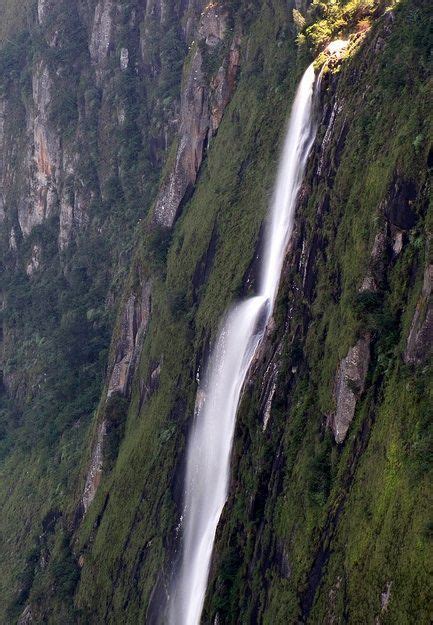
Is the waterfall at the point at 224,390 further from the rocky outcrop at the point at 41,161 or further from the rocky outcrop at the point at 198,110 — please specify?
the rocky outcrop at the point at 41,161

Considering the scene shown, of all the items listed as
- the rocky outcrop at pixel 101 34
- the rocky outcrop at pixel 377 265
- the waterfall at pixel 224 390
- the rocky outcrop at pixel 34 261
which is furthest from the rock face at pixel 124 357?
the rocky outcrop at pixel 101 34

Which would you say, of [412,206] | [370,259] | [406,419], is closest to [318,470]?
[406,419]

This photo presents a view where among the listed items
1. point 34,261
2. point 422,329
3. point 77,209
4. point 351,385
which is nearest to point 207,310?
point 351,385

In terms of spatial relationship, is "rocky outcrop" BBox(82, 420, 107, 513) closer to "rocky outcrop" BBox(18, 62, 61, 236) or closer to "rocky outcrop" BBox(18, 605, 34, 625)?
"rocky outcrop" BBox(18, 605, 34, 625)

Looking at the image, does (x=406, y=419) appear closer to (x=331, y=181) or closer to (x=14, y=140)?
(x=331, y=181)

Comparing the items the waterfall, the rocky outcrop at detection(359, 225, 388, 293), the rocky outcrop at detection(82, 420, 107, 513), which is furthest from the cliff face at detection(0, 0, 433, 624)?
the waterfall
